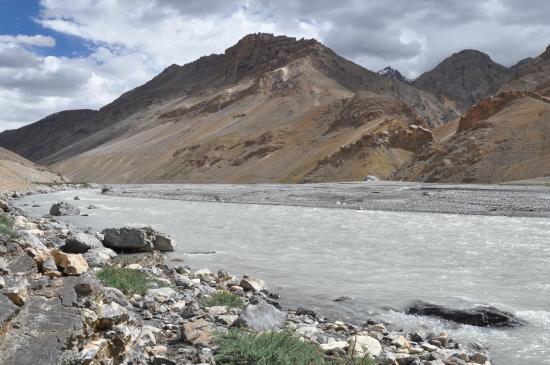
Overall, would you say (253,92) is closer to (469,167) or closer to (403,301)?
(469,167)

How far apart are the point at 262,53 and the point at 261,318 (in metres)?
146

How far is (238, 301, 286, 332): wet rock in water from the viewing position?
643 centimetres

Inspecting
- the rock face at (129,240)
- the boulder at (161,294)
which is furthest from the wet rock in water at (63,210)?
the boulder at (161,294)

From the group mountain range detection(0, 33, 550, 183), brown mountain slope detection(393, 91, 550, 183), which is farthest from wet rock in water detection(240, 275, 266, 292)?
mountain range detection(0, 33, 550, 183)

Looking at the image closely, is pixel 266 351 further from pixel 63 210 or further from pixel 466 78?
pixel 466 78

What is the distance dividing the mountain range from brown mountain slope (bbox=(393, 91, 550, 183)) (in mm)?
165

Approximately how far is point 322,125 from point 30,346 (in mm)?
91539

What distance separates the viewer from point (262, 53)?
147500 mm

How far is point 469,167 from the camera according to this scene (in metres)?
57.0

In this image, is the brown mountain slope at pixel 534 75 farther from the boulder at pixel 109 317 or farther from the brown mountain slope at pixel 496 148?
the boulder at pixel 109 317

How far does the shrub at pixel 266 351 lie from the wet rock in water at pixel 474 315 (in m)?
4.13

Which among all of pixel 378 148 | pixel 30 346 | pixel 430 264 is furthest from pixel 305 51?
pixel 30 346

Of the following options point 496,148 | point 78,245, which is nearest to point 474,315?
point 78,245

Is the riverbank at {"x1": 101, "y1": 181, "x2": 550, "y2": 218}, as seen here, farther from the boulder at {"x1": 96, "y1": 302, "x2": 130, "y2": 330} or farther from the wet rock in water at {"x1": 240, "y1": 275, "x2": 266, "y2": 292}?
the boulder at {"x1": 96, "y1": 302, "x2": 130, "y2": 330}
